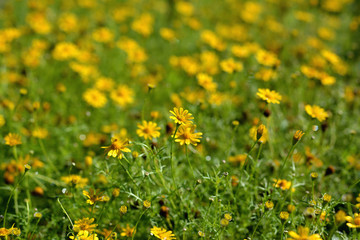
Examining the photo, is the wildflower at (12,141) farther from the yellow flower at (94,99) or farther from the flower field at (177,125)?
the yellow flower at (94,99)

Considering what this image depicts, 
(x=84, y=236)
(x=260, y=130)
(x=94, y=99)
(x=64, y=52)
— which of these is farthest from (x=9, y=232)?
(x=64, y=52)

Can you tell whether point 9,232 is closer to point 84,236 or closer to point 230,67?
point 84,236

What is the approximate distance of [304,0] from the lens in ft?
19.0

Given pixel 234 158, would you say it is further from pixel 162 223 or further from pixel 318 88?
pixel 318 88

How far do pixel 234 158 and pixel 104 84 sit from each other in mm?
1416

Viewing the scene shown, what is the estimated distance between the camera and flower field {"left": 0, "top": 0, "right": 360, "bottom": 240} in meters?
1.96

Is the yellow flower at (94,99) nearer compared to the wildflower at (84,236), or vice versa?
the wildflower at (84,236)

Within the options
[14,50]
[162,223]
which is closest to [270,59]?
[162,223]

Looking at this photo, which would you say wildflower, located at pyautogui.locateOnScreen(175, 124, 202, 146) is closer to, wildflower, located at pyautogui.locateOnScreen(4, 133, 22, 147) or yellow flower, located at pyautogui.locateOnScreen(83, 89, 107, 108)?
wildflower, located at pyautogui.locateOnScreen(4, 133, 22, 147)

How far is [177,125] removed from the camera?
1864 mm

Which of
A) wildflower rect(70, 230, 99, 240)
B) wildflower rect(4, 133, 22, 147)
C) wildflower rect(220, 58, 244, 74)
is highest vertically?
Result: wildflower rect(220, 58, 244, 74)

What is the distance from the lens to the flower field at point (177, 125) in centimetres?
196

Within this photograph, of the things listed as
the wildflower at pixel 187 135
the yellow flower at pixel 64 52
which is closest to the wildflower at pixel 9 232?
the wildflower at pixel 187 135

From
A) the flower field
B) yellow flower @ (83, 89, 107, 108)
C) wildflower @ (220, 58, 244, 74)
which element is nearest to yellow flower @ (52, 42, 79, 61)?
the flower field
